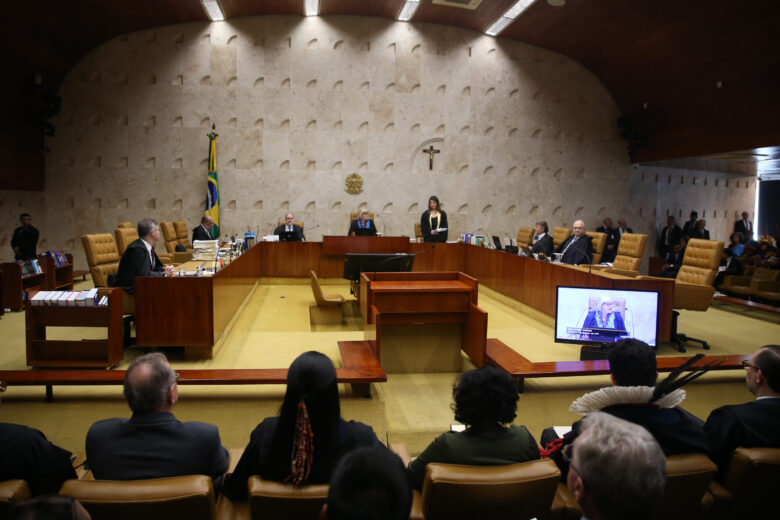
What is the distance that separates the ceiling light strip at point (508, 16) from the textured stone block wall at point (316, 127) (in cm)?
29

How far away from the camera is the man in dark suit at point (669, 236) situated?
12070 millimetres

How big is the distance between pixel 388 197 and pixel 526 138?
3.41m

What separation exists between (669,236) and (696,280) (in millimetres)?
7379

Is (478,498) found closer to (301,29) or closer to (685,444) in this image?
(685,444)

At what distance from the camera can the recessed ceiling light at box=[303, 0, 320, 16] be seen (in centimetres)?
988

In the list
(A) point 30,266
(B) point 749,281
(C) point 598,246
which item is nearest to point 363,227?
(C) point 598,246

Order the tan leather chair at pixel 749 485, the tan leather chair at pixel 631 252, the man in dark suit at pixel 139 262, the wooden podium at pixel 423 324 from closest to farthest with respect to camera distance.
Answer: the tan leather chair at pixel 749 485, the wooden podium at pixel 423 324, the man in dark suit at pixel 139 262, the tan leather chair at pixel 631 252

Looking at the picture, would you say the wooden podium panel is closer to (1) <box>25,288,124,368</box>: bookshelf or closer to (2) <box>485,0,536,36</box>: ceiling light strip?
(1) <box>25,288,124,368</box>: bookshelf

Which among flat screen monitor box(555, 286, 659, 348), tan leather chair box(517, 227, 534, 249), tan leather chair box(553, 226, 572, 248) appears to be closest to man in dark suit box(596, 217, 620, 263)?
tan leather chair box(517, 227, 534, 249)

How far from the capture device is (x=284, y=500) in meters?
1.46

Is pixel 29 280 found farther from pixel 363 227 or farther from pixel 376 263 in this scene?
pixel 363 227

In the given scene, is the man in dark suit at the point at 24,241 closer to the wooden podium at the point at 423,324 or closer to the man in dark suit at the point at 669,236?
the wooden podium at the point at 423,324

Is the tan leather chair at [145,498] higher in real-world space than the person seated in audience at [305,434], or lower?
lower

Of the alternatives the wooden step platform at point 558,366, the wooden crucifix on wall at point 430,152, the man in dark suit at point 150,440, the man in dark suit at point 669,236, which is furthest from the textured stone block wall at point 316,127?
the man in dark suit at point 150,440
